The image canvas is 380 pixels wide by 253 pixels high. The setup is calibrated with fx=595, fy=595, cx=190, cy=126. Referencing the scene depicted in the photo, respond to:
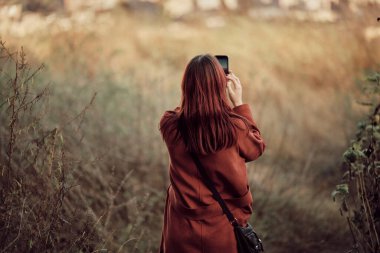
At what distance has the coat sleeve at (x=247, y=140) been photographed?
260 centimetres

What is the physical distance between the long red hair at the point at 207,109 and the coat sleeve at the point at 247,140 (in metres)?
0.06

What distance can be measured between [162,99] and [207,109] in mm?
3772

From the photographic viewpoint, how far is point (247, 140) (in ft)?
8.56

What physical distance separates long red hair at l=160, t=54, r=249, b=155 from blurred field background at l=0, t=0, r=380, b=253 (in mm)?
832

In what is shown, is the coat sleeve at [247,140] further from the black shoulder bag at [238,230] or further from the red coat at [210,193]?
the black shoulder bag at [238,230]

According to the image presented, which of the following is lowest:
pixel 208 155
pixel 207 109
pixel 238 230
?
pixel 238 230

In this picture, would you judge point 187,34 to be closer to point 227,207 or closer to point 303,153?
point 303,153

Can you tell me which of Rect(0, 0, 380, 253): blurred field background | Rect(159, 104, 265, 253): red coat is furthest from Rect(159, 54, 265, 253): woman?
Rect(0, 0, 380, 253): blurred field background

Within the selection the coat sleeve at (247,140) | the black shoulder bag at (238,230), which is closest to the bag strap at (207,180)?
the black shoulder bag at (238,230)

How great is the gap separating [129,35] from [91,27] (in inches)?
73.5

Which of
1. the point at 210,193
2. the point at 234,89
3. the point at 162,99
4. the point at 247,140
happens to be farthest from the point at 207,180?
the point at 162,99

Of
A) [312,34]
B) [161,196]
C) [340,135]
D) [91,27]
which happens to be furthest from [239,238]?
[312,34]

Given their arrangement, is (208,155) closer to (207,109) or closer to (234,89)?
(207,109)

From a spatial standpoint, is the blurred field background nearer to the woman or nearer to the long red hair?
the woman
